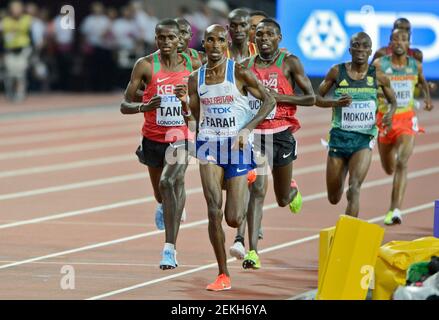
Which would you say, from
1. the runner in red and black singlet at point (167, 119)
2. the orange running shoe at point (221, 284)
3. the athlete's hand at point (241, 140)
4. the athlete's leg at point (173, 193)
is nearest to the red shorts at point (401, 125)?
the runner in red and black singlet at point (167, 119)

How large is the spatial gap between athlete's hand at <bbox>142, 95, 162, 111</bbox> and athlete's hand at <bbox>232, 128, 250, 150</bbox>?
3.45 ft

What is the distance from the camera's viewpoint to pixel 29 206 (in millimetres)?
16562

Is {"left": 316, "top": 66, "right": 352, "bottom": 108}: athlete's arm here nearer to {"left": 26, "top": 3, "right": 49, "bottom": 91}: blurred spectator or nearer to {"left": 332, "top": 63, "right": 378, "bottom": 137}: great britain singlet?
{"left": 332, "top": 63, "right": 378, "bottom": 137}: great britain singlet

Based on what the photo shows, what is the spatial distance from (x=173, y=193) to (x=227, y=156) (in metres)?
1.18

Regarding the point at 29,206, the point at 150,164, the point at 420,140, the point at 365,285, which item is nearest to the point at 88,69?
the point at 420,140

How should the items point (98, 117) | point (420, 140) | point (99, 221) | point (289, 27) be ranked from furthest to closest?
point (98, 117) → point (289, 27) → point (420, 140) → point (99, 221)

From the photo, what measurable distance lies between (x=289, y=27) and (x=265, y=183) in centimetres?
1572

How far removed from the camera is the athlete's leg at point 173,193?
1216cm

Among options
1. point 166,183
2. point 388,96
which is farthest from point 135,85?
point 388,96

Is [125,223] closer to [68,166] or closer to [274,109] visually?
[274,109]

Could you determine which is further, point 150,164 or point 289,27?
point 289,27

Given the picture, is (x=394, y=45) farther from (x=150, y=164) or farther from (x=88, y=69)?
(x=88, y=69)

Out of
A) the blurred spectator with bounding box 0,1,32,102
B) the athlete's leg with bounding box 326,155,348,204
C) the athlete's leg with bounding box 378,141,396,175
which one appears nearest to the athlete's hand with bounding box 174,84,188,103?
the athlete's leg with bounding box 326,155,348,204

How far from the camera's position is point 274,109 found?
12.7 meters
